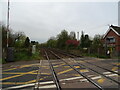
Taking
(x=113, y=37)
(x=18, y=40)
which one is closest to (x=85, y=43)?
(x=113, y=37)

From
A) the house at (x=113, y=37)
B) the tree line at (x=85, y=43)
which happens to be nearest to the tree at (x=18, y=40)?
the tree line at (x=85, y=43)

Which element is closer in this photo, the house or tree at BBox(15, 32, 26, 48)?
tree at BBox(15, 32, 26, 48)

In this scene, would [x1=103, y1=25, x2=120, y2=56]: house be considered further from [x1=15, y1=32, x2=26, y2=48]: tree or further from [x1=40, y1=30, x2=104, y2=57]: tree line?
[x1=15, y1=32, x2=26, y2=48]: tree

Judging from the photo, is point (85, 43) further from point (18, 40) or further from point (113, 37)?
point (18, 40)

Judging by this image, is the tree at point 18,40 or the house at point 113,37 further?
the house at point 113,37

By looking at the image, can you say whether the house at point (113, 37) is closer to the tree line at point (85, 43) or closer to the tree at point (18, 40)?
the tree line at point (85, 43)

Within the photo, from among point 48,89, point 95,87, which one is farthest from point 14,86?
point 95,87

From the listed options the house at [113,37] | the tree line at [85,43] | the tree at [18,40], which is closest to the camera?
the tree line at [85,43]

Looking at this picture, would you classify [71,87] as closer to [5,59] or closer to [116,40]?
[5,59]

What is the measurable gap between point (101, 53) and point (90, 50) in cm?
355

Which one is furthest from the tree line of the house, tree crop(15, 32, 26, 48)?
tree crop(15, 32, 26, 48)

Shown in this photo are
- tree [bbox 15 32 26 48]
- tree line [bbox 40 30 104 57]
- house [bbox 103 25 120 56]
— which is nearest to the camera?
tree line [bbox 40 30 104 57]

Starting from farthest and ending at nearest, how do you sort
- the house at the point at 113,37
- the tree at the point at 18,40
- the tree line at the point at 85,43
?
the house at the point at 113,37
the tree at the point at 18,40
the tree line at the point at 85,43

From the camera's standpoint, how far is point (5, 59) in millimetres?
15539
